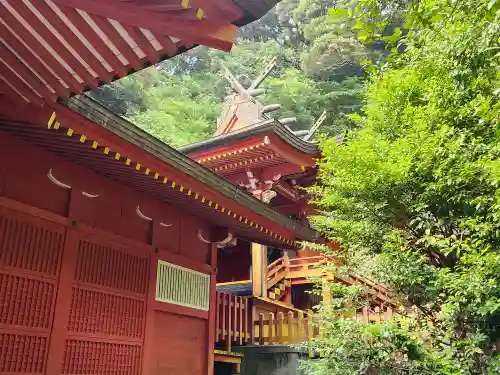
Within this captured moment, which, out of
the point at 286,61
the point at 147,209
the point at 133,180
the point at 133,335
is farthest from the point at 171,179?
the point at 286,61

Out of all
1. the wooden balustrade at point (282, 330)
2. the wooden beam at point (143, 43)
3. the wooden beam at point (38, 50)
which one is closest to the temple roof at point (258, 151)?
the wooden balustrade at point (282, 330)

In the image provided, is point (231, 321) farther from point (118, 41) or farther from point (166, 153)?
point (118, 41)

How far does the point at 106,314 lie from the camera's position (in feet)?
20.6

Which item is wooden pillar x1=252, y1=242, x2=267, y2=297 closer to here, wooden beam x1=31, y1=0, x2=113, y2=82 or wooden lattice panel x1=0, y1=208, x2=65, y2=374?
wooden lattice panel x1=0, y1=208, x2=65, y2=374

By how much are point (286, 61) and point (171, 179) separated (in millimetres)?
34567

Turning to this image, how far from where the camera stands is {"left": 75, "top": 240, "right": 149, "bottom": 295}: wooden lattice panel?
610cm

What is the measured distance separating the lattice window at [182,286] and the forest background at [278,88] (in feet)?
69.4

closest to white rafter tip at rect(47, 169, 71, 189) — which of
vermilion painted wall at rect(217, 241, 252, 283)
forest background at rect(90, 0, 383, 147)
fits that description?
vermilion painted wall at rect(217, 241, 252, 283)

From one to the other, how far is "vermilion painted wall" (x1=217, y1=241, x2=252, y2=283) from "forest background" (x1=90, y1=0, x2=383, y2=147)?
16191mm

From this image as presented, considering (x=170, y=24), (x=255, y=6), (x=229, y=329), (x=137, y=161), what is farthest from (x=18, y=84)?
(x=229, y=329)

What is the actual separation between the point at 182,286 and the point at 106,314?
166 centimetres

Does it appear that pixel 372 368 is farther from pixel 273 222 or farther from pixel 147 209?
pixel 147 209

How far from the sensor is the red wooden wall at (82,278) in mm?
5258

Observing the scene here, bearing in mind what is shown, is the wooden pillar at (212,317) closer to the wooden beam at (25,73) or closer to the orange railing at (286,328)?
the orange railing at (286,328)
